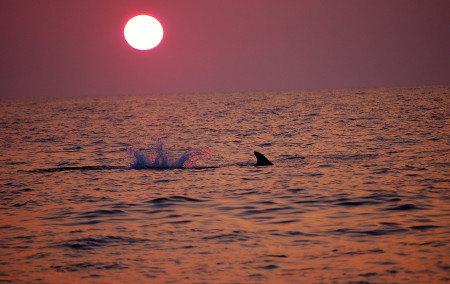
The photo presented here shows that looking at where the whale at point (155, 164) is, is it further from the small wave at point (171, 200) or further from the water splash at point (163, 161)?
the small wave at point (171, 200)

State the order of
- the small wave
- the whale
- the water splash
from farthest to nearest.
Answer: the water splash, the whale, the small wave

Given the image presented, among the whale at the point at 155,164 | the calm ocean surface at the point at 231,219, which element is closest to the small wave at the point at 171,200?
the calm ocean surface at the point at 231,219

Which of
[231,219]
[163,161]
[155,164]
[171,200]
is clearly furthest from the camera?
[163,161]

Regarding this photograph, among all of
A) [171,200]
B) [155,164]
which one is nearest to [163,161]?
[155,164]

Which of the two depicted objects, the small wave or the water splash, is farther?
the water splash

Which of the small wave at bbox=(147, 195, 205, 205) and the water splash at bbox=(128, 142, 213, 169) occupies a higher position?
the water splash at bbox=(128, 142, 213, 169)

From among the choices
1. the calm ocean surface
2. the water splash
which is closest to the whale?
the water splash

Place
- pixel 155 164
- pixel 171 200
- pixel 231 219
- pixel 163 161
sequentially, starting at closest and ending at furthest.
Answer: pixel 231 219
pixel 171 200
pixel 155 164
pixel 163 161

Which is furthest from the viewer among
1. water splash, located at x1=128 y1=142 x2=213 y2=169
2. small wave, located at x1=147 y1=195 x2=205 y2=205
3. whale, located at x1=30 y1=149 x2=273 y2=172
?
water splash, located at x1=128 y1=142 x2=213 y2=169

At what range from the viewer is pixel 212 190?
59.5 ft

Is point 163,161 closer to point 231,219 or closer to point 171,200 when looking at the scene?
point 171,200

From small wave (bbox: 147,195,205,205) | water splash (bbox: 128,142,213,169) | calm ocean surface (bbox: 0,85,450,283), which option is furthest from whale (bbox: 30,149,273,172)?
small wave (bbox: 147,195,205,205)

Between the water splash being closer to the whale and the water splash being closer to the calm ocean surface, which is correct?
the whale

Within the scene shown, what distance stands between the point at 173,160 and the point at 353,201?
12926mm
